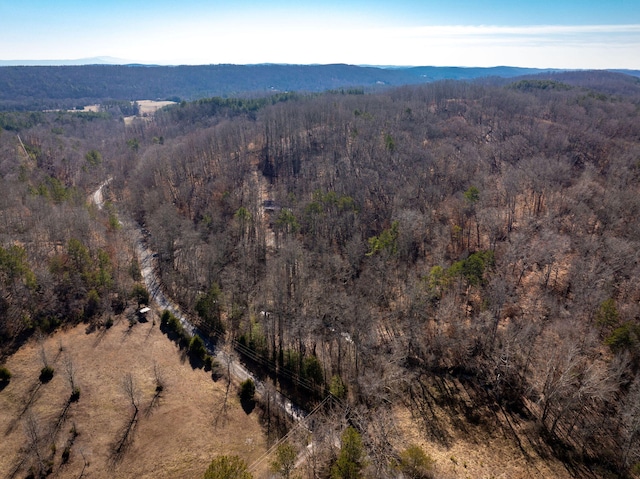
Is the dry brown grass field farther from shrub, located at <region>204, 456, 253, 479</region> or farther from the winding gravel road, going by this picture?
shrub, located at <region>204, 456, 253, 479</region>

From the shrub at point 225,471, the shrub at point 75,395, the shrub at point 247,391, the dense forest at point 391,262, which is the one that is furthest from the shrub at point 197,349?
the shrub at point 225,471

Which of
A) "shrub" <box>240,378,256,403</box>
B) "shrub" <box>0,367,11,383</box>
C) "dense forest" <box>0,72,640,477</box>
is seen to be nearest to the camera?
"dense forest" <box>0,72,640,477</box>

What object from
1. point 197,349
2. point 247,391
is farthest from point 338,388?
point 197,349

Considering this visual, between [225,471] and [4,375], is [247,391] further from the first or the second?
[4,375]

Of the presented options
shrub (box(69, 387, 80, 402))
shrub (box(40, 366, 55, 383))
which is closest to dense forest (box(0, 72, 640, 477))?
shrub (box(40, 366, 55, 383))

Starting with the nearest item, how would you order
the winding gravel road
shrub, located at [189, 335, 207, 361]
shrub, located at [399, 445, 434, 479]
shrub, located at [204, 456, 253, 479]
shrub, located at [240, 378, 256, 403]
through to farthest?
1. shrub, located at [204, 456, 253, 479]
2. shrub, located at [399, 445, 434, 479]
3. shrub, located at [240, 378, 256, 403]
4. the winding gravel road
5. shrub, located at [189, 335, 207, 361]

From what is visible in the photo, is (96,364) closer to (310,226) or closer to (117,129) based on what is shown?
(310,226)
